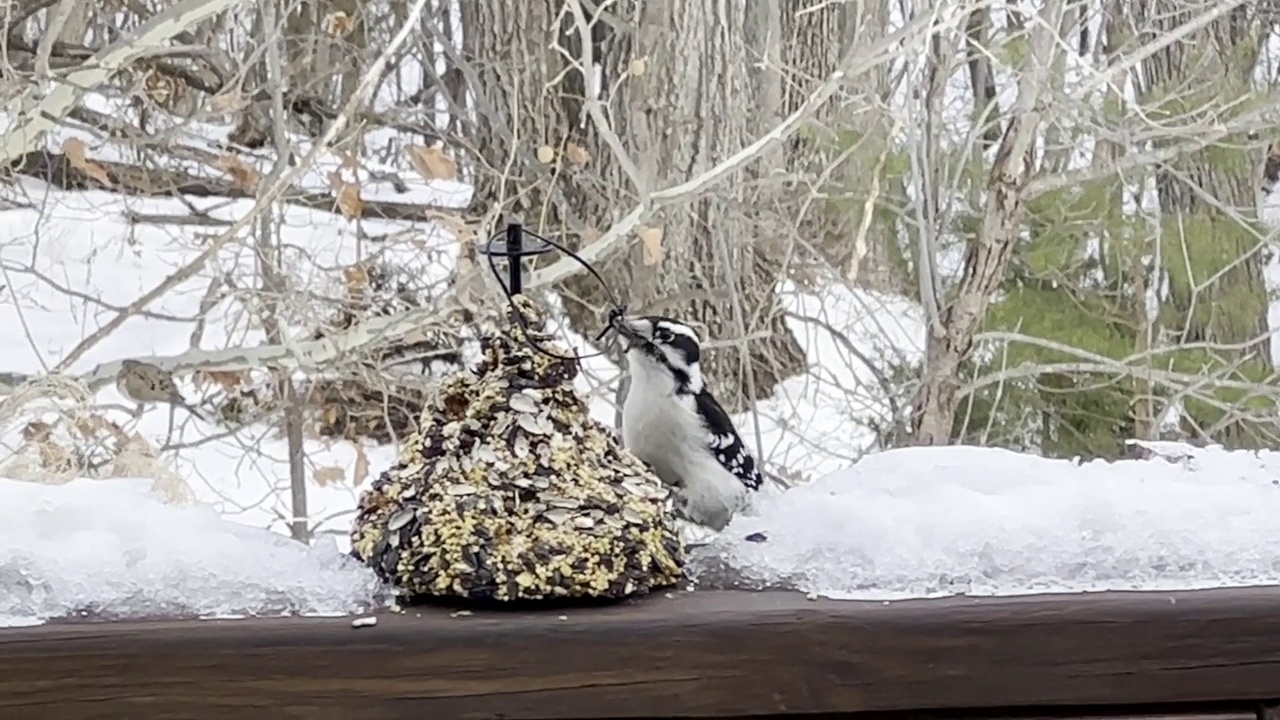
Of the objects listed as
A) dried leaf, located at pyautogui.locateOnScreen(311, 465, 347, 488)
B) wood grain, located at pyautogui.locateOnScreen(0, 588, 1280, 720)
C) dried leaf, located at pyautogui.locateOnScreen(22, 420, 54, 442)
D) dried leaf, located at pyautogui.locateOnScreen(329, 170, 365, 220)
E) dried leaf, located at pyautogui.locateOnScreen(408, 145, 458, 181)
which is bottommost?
dried leaf, located at pyautogui.locateOnScreen(311, 465, 347, 488)

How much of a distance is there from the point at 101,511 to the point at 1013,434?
91cm

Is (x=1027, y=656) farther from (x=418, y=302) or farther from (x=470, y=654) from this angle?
(x=418, y=302)

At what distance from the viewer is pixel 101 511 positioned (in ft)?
2.23

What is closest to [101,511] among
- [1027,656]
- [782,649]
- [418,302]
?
[782,649]

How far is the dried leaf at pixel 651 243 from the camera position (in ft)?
4.18

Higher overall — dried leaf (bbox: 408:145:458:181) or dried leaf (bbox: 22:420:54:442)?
dried leaf (bbox: 408:145:458:181)

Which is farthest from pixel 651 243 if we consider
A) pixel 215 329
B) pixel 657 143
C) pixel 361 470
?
pixel 215 329

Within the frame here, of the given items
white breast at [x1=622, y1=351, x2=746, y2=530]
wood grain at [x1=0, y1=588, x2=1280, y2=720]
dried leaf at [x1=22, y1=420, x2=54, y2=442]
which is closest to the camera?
wood grain at [x1=0, y1=588, x2=1280, y2=720]

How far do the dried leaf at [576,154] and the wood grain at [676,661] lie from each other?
0.77 m

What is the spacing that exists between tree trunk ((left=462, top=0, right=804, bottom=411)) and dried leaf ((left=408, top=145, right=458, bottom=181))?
3 cm

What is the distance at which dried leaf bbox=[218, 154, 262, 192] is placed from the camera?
1316mm

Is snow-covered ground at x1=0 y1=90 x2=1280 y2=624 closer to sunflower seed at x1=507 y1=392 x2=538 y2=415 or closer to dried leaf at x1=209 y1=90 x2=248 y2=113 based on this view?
sunflower seed at x1=507 y1=392 x2=538 y2=415

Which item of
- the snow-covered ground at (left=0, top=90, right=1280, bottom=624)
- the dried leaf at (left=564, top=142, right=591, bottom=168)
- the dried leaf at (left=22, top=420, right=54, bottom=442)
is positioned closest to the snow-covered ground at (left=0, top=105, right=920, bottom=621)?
the dried leaf at (left=22, top=420, right=54, bottom=442)

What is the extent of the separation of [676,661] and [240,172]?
3.00ft
